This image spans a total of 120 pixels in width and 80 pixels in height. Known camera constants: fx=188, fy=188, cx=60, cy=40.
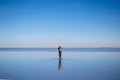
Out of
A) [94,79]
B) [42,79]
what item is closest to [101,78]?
[94,79]

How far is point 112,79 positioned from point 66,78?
139 cm

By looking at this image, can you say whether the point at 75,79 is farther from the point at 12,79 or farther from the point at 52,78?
the point at 12,79

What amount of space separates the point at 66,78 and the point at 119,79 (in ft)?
5.25

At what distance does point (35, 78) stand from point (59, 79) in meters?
0.74

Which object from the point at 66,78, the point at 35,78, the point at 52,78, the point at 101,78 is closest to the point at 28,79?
the point at 35,78

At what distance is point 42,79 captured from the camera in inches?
218

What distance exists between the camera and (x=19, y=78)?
578 centimetres

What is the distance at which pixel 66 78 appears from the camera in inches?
227

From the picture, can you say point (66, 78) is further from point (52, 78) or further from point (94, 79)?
point (94, 79)

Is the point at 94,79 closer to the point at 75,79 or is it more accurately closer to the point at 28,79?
the point at 75,79

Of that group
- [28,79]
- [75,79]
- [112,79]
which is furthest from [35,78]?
[112,79]

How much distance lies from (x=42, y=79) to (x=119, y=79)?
232 centimetres

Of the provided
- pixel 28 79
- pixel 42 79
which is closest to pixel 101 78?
pixel 42 79

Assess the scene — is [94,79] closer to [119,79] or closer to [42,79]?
[119,79]
